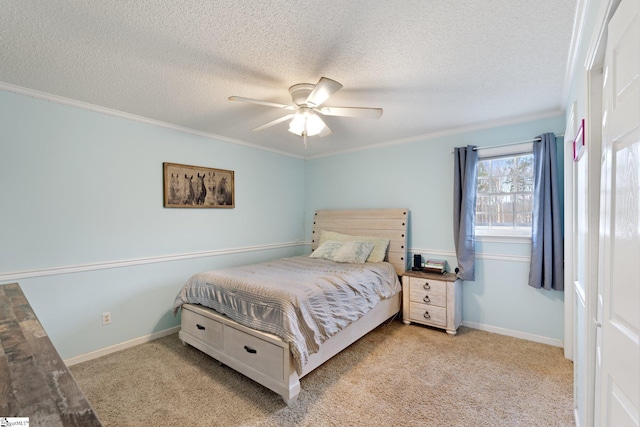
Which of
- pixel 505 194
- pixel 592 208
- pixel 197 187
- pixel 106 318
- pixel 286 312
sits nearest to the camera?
pixel 592 208

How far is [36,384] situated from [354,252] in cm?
302

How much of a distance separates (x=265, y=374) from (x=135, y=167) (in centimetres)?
239

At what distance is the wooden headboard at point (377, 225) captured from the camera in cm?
369

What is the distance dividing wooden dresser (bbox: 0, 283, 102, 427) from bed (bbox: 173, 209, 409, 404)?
128cm

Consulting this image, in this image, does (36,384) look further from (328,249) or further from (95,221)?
(328,249)

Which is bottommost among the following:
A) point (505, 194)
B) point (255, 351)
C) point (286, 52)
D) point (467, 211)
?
point (255, 351)

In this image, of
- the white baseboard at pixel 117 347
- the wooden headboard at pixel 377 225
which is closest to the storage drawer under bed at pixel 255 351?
Answer: the white baseboard at pixel 117 347

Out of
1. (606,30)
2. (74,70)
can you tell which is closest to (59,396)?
(606,30)

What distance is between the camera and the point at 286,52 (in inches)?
70.3

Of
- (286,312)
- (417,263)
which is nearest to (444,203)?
(417,263)

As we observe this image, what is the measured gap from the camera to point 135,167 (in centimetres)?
295

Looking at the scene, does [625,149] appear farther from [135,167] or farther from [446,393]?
[135,167]

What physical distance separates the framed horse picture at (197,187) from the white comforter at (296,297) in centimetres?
100

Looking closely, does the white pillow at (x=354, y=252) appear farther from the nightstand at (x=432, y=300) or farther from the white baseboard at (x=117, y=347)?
the white baseboard at (x=117, y=347)
